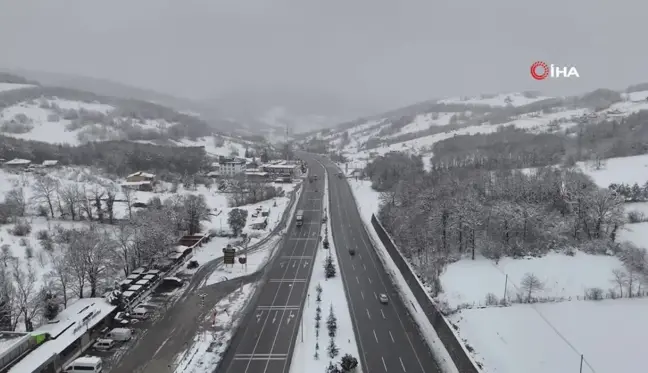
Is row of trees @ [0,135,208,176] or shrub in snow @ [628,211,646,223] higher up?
row of trees @ [0,135,208,176]

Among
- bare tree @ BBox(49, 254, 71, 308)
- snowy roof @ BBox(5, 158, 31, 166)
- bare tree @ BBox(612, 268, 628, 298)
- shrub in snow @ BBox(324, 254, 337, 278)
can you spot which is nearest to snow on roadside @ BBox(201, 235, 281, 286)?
shrub in snow @ BBox(324, 254, 337, 278)

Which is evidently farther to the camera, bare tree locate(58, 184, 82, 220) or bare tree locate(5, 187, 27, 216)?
bare tree locate(58, 184, 82, 220)

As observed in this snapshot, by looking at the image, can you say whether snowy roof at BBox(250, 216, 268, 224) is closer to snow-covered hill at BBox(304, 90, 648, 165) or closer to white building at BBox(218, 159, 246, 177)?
white building at BBox(218, 159, 246, 177)

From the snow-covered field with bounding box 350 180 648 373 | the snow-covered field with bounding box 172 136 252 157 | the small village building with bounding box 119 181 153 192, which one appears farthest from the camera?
the snow-covered field with bounding box 172 136 252 157

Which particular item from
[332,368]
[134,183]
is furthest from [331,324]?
[134,183]

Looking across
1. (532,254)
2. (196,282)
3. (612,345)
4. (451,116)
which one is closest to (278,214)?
(196,282)

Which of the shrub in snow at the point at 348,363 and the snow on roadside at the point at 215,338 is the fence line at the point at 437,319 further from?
the snow on roadside at the point at 215,338

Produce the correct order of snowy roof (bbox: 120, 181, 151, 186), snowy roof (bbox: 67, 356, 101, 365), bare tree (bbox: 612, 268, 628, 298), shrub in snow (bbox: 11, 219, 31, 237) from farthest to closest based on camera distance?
snowy roof (bbox: 120, 181, 151, 186) < shrub in snow (bbox: 11, 219, 31, 237) < bare tree (bbox: 612, 268, 628, 298) < snowy roof (bbox: 67, 356, 101, 365)

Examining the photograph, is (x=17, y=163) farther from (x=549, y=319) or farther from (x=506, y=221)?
(x=549, y=319)

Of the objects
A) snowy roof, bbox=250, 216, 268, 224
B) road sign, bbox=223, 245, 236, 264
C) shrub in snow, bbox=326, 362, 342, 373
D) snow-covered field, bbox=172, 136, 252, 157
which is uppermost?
snow-covered field, bbox=172, 136, 252, 157

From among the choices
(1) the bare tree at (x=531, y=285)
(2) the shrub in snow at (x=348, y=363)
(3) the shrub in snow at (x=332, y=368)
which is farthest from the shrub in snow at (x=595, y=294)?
(3) the shrub in snow at (x=332, y=368)
